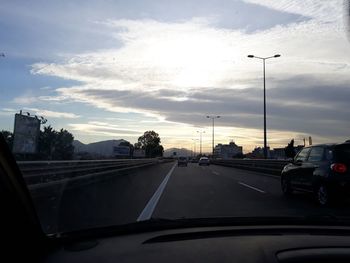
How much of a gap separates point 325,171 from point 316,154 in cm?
109

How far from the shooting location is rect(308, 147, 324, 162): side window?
1518 cm

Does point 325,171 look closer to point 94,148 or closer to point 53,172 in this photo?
point 53,172

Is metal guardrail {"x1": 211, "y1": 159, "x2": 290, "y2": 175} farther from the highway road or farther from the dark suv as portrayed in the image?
the dark suv

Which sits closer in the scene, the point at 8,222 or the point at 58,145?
the point at 8,222

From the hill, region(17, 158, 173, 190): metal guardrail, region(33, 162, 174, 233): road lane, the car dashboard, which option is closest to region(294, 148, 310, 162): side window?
region(33, 162, 174, 233): road lane

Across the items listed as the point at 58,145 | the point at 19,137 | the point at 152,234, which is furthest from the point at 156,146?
the point at 152,234

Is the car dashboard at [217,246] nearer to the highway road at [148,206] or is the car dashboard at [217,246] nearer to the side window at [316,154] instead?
the highway road at [148,206]

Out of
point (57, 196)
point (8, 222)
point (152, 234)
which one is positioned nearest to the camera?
point (8, 222)

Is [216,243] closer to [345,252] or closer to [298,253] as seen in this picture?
[298,253]

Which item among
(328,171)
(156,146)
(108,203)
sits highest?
(156,146)

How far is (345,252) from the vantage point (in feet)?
10.8

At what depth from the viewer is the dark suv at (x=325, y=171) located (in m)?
14.0

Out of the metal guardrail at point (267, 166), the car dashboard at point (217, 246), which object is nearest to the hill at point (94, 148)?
the metal guardrail at point (267, 166)

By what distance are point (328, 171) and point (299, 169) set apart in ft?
7.01
